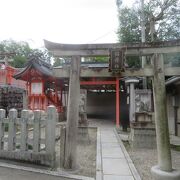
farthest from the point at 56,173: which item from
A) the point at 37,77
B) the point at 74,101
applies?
the point at 37,77

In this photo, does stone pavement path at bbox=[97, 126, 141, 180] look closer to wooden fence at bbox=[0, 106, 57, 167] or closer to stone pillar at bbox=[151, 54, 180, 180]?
stone pillar at bbox=[151, 54, 180, 180]

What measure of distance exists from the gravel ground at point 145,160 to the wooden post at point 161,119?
1.95ft

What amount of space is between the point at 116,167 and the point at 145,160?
1.42 meters

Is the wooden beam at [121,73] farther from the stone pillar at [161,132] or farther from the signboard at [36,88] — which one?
the signboard at [36,88]

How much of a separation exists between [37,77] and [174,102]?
8862mm

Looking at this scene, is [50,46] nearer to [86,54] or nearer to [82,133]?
[86,54]

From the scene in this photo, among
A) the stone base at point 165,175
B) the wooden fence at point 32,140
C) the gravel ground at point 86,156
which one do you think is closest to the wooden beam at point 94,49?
the wooden fence at point 32,140

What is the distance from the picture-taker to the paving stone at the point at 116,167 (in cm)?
588

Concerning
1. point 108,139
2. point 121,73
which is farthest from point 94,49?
point 108,139

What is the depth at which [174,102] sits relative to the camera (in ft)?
41.2

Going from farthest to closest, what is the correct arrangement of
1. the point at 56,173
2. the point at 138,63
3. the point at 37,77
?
1. the point at 138,63
2. the point at 37,77
3. the point at 56,173

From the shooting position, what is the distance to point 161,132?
5.43 m

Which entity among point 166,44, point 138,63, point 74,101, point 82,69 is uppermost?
point 138,63

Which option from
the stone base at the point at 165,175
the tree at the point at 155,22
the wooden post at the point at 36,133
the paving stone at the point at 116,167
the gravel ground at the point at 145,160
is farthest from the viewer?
the tree at the point at 155,22
